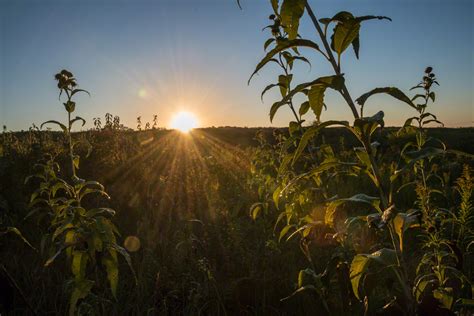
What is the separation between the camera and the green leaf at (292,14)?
1564 millimetres

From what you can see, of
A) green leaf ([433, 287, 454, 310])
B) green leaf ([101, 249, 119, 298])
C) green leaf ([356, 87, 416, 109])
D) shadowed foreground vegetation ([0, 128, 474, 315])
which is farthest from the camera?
shadowed foreground vegetation ([0, 128, 474, 315])

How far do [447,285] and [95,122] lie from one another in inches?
399

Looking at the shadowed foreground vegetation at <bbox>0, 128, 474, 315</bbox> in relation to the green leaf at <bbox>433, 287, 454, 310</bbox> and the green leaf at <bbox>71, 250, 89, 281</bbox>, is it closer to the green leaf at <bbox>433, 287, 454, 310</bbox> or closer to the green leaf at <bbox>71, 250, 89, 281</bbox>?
the green leaf at <bbox>71, 250, 89, 281</bbox>

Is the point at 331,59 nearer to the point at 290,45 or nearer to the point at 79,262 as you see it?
the point at 290,45

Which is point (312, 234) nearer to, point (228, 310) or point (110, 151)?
point (228, 310)

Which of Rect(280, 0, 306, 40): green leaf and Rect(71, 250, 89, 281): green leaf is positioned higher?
Rect(280, 0, 306, 40): green leaf

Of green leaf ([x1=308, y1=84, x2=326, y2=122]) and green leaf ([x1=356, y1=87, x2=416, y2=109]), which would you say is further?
green leaf ([x1=308, y1=84, x2=326, y2=122])

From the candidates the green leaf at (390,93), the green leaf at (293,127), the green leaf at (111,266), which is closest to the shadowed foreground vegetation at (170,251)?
the green leaf at (111,266)

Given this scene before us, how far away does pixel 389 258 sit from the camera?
1.71 meters

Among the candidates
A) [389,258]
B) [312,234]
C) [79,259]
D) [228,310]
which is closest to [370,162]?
[389,258]

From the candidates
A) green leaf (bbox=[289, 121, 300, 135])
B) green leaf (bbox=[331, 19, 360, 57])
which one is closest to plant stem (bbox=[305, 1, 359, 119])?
green leaf (bbox=[331, 19, 360, 57])

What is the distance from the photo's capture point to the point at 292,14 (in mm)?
1593

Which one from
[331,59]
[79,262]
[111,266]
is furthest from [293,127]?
[79,262]

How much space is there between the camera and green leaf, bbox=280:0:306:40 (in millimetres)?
1564
